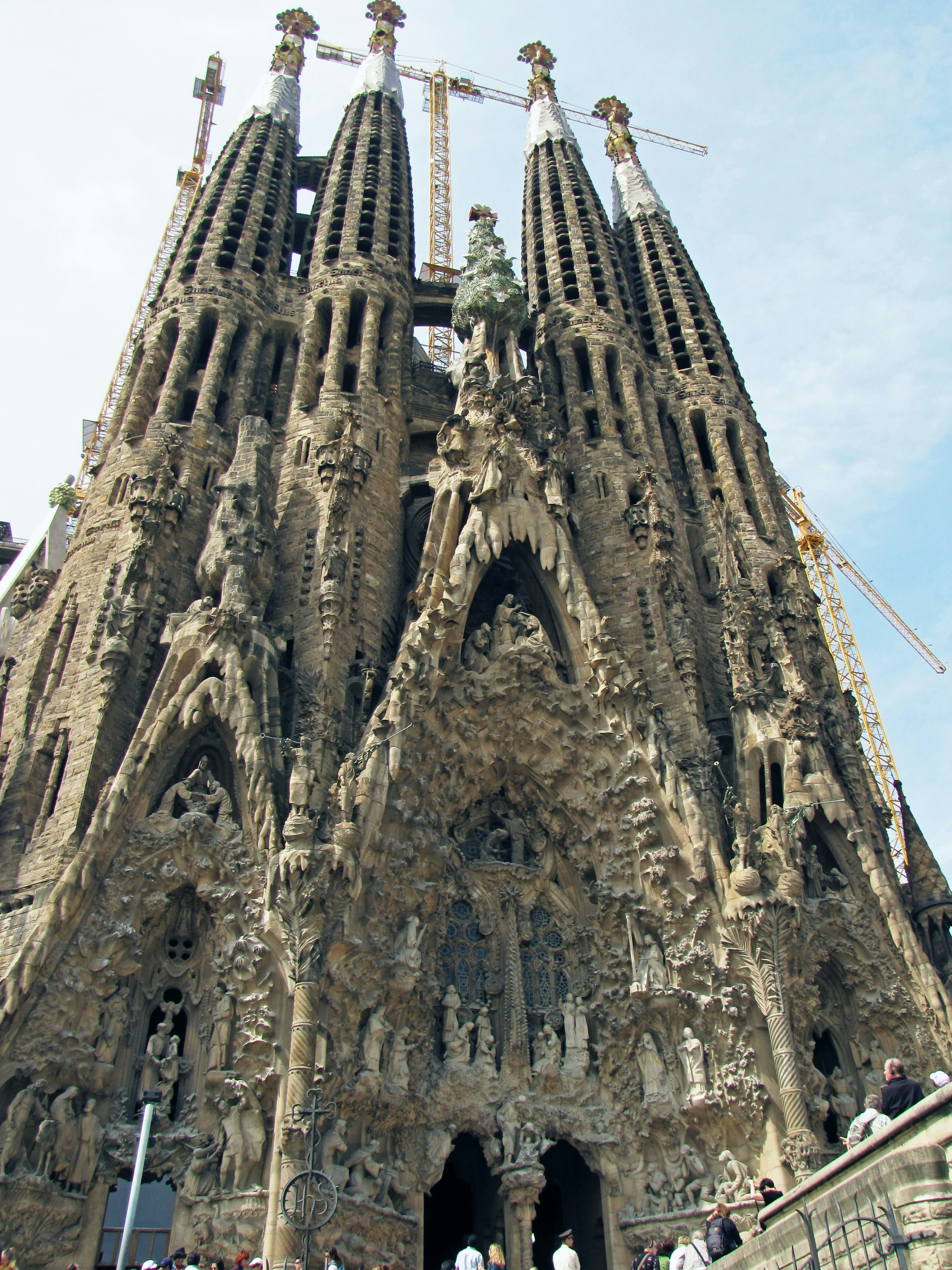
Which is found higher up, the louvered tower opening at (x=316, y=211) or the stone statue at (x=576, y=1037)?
the louvered tower opening at (x=316, y=211)

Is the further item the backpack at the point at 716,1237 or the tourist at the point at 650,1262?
the tourist at the point at 650,1262

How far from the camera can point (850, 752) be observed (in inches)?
763

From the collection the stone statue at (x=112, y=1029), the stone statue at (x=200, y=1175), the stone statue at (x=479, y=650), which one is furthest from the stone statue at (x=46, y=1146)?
the stone statue at (x=479, y=650)

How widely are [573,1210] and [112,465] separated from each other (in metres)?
15.9

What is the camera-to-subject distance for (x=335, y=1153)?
1349 centimetres

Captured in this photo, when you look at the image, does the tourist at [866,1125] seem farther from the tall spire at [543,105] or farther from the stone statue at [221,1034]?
the tall spire at [543,105]

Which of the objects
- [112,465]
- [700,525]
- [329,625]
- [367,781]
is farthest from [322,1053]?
[700,525]

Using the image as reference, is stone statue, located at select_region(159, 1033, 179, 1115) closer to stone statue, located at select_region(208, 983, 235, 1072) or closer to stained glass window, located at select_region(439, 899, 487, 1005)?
stone statue, located at select_region(208, 983, 235, 1072)

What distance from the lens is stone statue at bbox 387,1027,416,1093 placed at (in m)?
14.4

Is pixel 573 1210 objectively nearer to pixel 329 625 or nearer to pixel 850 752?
pixel 850 752

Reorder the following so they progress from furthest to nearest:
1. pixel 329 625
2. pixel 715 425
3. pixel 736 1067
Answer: pixel 715 425 < pixel 329 625 < pixel 736 1067

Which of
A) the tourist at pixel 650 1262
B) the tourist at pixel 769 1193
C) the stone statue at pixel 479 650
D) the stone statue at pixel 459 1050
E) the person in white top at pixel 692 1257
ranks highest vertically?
the stone statue at pixel 479 650

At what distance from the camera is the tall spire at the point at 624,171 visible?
34812 mm

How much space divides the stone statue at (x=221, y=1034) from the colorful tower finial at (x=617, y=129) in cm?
3316
